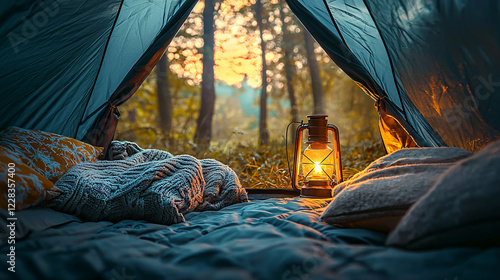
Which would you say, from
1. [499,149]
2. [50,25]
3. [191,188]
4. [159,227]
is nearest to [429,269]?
[499,149]

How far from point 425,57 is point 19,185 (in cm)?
194

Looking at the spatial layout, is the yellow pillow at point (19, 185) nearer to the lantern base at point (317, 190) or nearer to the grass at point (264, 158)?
the lantern base at point (317, 190)

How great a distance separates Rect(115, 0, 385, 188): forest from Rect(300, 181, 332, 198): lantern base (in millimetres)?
1736

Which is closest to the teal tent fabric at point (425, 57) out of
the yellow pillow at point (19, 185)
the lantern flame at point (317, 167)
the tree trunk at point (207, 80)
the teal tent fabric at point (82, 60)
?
the lantern flame at point (317, 167)

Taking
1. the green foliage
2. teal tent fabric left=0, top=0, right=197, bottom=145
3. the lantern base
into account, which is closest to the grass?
the green foliage

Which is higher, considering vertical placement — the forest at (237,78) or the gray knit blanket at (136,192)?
the forest at (237,78)

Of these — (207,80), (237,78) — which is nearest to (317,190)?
(207,80)

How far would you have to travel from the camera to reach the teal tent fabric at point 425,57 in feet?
4.36

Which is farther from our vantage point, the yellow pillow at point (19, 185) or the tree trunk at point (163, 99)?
the tree trunk at point (163, 99)

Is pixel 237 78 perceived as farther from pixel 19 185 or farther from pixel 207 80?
pixel 19 185

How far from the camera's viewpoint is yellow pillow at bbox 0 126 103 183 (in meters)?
1.53

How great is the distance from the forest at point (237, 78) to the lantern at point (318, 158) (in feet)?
5.49

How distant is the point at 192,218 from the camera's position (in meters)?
1.46

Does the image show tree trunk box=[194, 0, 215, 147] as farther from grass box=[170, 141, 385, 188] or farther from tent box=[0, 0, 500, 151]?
tent box=[0, 0, 500, 151]
